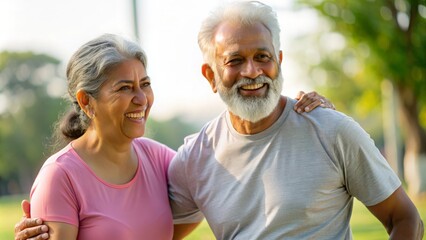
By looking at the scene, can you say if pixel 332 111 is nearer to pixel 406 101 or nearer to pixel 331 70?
pixel 406 101

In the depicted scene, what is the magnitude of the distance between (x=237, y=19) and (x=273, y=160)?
0.62m

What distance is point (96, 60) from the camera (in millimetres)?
3107

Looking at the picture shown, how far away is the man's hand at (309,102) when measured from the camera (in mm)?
3110

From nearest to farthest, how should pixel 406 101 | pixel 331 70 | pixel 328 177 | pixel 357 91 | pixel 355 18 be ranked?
pixel 328 177
pixel 355 18
pixel 406 101
pixel 331 70
pixel 357 91

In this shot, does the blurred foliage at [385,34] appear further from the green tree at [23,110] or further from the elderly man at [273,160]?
the green tree at [23,110]

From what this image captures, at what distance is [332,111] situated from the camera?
3049 millimetres

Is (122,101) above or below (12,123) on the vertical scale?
above

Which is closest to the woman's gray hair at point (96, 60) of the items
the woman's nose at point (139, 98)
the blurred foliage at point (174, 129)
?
the woman's nose at point (139, 98)

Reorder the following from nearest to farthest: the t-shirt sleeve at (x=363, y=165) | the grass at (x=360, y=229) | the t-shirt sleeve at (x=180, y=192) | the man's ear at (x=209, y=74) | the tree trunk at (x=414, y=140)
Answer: the t-shirt sleeve at (x=363, y=165) < the man's ear at (x=209, y=74) < the t-shirt sleeve at (x=180, y=192) < the grass at (x=360, y=229) < the tree trunk at (x=414, y=140)

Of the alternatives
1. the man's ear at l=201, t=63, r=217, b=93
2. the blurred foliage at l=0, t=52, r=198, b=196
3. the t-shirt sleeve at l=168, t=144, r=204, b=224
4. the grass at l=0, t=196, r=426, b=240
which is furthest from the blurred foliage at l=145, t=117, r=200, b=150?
the man's ear at l=201, t=63, r=217, b=93

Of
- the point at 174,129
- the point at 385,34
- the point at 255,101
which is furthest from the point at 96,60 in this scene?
the point at 174,129

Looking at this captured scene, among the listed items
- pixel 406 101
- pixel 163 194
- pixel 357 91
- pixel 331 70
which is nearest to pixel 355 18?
pixel 406 101

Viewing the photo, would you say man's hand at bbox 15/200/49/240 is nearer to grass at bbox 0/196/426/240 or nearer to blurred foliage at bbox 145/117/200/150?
grass at bbox 0/196/426/240

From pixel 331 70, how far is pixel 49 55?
20250 mm
